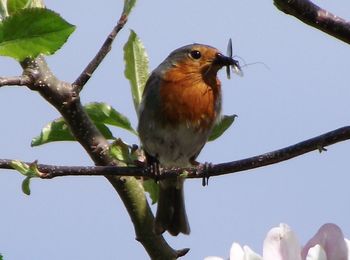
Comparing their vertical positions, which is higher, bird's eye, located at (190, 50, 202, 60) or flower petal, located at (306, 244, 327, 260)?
bird's eye, located at (190, 50, 202, 60)

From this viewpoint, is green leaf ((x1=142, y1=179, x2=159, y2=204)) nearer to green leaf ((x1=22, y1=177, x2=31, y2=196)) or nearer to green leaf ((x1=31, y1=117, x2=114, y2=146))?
green leaf ((x1=31, y1=117, x2=114, y2=146))

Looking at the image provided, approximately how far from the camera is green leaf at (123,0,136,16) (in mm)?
2906

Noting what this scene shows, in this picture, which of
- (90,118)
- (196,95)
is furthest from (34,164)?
(196,95)

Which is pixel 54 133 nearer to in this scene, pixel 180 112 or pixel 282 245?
pixel 282 245

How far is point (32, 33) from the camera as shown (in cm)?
215

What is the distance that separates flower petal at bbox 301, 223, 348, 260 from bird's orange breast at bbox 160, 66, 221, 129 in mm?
3750

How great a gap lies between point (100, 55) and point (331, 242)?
4.55 ft

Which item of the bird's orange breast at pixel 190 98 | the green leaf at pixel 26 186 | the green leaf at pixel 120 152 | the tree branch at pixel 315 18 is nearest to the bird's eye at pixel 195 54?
the bird's orange breast at pixel 190 98

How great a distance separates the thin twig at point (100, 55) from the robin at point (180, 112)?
218 cm

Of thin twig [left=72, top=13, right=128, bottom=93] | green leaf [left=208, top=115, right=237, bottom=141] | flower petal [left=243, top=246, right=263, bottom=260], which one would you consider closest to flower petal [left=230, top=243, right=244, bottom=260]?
flower petal [left=243, top=246, right=263, bottom=260]

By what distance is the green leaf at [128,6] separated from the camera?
2906mm

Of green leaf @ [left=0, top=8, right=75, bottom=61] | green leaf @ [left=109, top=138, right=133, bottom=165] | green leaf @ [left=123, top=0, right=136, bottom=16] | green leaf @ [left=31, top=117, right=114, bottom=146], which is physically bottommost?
green leaf @ [left=109, top=138, right=133, bottom=165]

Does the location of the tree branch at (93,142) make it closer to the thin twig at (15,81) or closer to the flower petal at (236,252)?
the thin twig at (15,81)

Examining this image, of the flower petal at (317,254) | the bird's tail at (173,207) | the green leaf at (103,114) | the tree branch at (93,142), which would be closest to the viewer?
the flower petal at (317,254)
